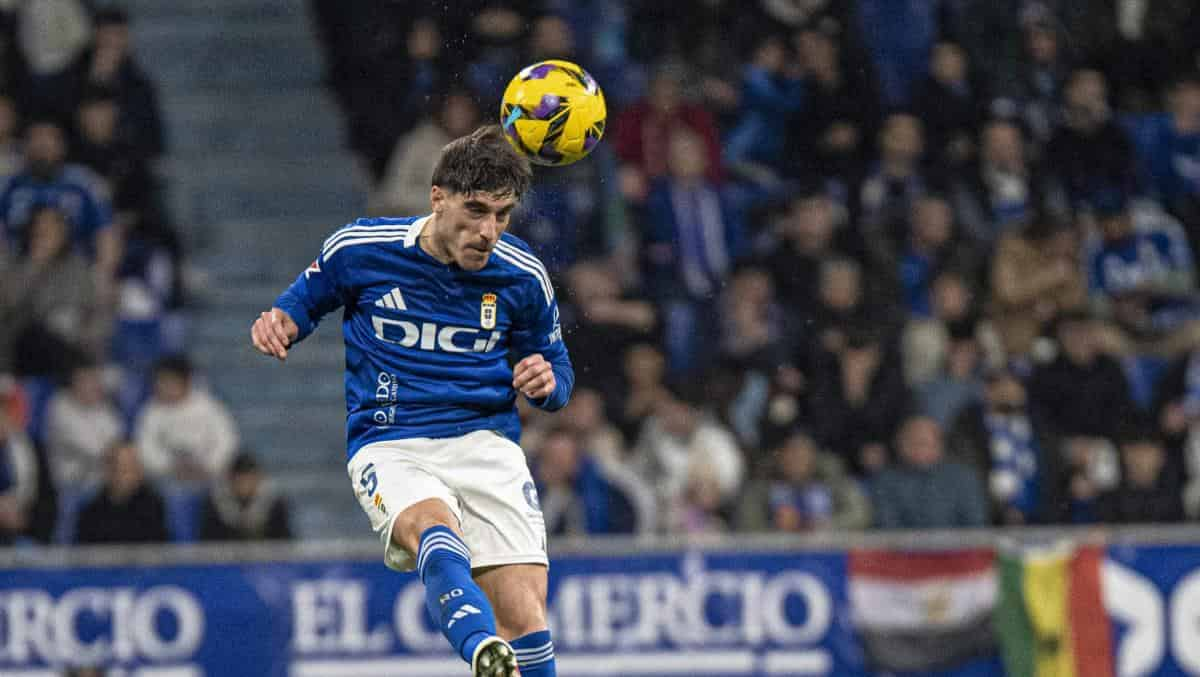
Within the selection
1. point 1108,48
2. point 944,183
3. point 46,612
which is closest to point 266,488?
point 46,612

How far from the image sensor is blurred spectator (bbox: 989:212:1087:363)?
12484 mm

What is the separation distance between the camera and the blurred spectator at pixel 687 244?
12.3 metres

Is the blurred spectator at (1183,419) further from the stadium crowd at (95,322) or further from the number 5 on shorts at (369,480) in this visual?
the number 5 on shorts at (369,480)

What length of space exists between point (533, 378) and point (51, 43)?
832 centimetres

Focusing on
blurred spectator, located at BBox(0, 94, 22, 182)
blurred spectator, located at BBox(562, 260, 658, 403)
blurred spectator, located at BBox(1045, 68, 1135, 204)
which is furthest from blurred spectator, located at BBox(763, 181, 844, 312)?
blurred spectator, located at BBox(0, 94, 22, 182)

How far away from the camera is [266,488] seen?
11594 millimetres

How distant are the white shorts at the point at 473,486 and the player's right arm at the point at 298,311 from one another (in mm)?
478

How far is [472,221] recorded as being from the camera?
6.58 meters

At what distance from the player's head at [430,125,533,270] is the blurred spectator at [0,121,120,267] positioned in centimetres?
640

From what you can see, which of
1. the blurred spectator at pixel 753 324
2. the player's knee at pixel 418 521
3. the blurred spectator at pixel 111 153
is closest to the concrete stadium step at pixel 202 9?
the blurred spectator at pixel 111 153

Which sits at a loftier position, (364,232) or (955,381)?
(364,232)

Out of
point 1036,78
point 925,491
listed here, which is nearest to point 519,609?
point 925,491

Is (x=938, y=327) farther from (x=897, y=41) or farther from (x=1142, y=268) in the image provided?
(x=897, y=41)

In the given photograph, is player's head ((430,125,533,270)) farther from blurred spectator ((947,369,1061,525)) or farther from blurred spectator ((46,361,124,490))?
blurred spectator ((46,361,124,490))
